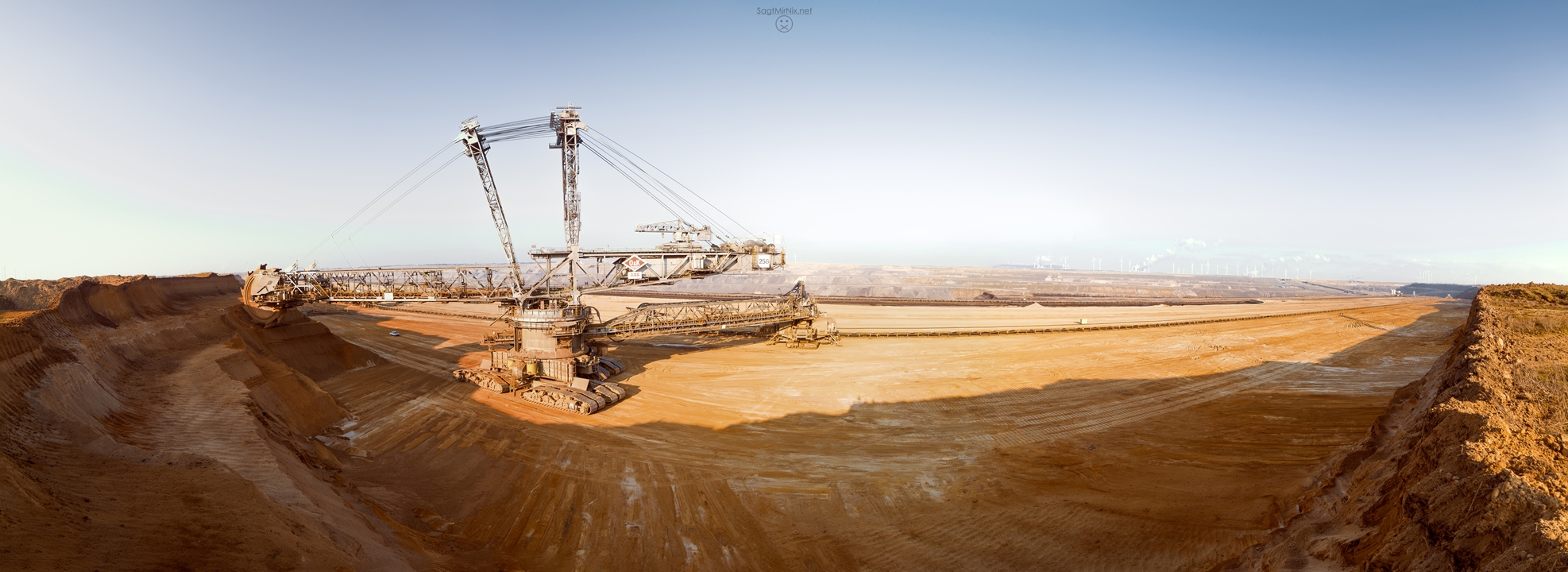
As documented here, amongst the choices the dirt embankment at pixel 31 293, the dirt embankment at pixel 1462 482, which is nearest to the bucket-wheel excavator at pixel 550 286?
the dirt embankment at pixel 31 293

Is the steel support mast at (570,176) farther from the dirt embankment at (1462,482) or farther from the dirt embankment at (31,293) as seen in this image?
the dirt embankment at (1462,482)

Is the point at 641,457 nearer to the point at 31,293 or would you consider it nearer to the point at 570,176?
the point at 570,176

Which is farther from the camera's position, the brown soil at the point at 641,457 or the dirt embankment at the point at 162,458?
the brown soil at the point at 641,457

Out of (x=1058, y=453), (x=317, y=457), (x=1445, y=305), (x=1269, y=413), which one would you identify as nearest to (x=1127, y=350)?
(x=1269, y=413)

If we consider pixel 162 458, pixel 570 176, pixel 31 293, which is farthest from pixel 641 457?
pixel 31 293

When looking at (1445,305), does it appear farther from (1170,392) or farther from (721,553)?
(721,553)

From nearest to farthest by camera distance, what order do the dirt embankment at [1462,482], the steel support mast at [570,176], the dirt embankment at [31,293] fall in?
the dirt embankment at [1462,482], the dirt embankment at [31,293], the steel support mast at [570,176]

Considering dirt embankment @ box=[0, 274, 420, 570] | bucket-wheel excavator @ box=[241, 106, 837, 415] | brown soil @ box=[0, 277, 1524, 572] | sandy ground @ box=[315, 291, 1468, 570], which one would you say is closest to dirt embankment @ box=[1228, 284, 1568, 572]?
brown soil @ box=[0, 277, 1524, 572]
